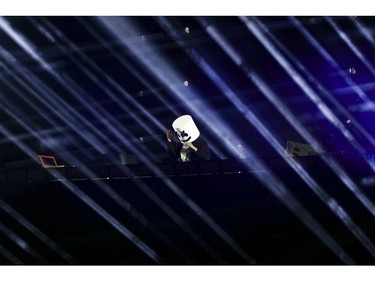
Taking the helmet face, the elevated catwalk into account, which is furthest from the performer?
the elevated catwalk

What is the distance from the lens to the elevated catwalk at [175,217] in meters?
3.96

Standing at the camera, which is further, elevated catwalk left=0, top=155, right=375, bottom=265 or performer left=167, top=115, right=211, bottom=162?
performer left=167, top=115, right=211, bottom=162

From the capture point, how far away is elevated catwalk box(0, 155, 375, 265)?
13.0 feet

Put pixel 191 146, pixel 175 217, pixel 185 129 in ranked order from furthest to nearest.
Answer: pixel 191 146, pixel 185 129, pixel 175 217

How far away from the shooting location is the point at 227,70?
4.75m

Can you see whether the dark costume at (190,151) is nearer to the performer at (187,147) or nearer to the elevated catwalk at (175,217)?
the performer at (187,147)

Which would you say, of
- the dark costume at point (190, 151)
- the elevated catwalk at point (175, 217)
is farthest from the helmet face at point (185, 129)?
the elevated catwalk at point (175, 217)

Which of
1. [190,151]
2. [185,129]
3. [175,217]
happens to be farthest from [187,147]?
[175,217]

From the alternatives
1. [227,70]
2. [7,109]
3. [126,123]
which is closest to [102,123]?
[126,123]

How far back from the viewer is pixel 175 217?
399 centimetres

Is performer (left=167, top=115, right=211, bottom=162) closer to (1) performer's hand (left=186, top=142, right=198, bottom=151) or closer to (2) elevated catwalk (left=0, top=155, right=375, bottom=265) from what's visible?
(1) performer's hand (left=186, top=142, right=198, bottom=151)

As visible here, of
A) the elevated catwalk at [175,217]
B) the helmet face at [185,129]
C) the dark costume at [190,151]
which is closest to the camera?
the elevated catwalk at [175,217]

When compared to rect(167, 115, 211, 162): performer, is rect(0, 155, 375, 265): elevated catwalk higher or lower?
lower

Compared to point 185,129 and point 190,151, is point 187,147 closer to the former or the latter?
point 190,151
